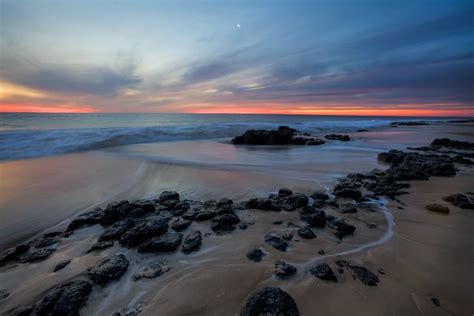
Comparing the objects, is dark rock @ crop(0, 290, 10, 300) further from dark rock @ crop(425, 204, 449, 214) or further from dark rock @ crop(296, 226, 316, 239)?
dark rock @ crop(425, 204, 449, 214)

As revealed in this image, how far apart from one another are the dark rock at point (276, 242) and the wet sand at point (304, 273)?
0.26 ft

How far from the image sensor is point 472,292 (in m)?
1.92

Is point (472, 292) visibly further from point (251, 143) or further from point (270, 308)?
point (251, 143)

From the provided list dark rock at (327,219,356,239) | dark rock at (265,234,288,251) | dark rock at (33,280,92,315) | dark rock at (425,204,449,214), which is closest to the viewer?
dark rock at (33,280,92,315)

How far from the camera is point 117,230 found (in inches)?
121

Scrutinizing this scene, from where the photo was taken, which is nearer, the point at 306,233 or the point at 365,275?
the point at 365,275

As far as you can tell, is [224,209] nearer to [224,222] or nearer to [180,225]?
[224,222]

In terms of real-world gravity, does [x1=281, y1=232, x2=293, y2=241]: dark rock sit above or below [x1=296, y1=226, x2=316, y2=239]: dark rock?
below

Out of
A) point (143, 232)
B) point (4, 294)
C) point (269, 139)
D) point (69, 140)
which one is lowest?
point (4, 294)

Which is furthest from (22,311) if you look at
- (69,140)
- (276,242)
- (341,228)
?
(69,140)

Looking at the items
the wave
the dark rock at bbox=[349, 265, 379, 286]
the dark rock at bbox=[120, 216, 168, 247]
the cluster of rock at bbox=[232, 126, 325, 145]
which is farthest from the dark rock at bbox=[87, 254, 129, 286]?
the cluster of rock at bbox=[232, 126, 325, 145]

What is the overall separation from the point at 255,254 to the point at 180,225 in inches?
51.2

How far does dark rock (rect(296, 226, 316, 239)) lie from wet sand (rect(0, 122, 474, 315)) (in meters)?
0.08

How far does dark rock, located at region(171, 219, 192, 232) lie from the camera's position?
3170mm
